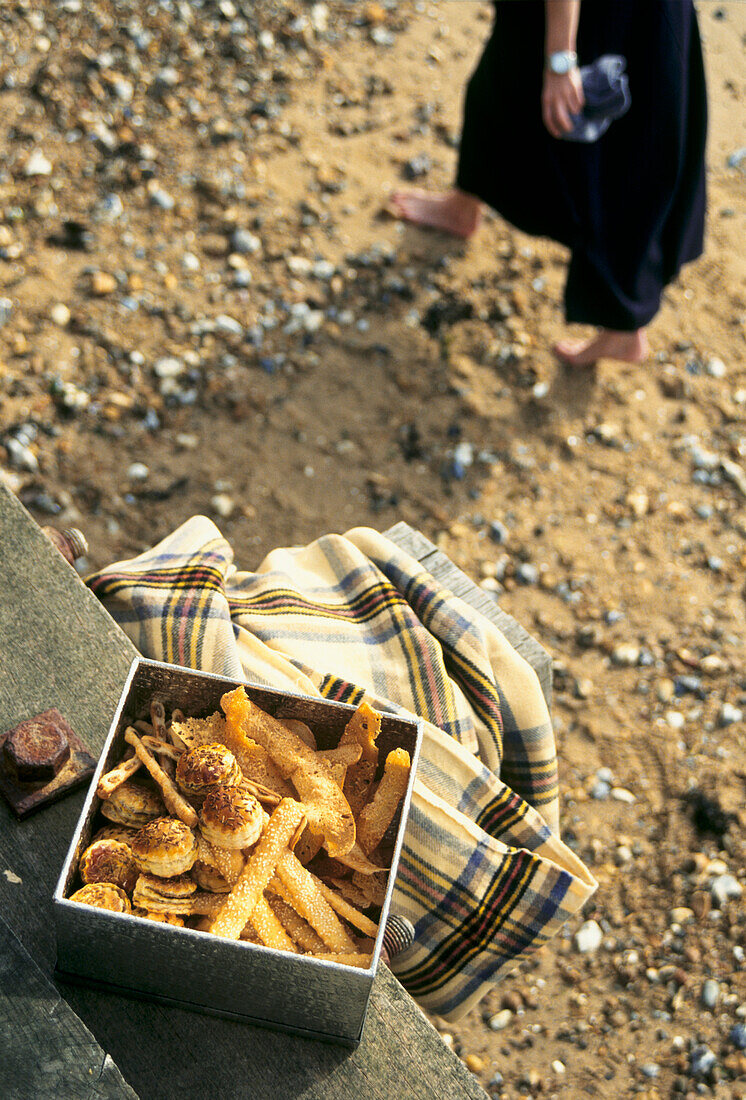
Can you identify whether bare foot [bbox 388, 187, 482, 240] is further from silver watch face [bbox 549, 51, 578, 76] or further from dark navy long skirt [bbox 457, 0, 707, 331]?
silver watch face [bbox 549, 51, 578, 76]


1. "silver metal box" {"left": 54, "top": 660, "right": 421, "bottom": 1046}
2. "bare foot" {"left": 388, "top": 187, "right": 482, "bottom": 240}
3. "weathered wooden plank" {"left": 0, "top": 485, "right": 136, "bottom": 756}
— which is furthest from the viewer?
"bare foot" {"left": 388, "top": 187, "right": 482, "bottom": 240}

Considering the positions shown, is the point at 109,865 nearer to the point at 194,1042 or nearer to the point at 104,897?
the point at 104,897

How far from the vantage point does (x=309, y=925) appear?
1.23 m

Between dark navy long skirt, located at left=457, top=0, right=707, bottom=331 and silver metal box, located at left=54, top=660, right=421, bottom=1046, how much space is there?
2924mm

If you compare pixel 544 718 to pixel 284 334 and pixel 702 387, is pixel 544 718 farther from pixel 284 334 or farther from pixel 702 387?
pixel 702 387

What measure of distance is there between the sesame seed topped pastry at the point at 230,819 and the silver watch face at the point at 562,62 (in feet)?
9.83

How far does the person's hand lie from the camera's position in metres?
3.31

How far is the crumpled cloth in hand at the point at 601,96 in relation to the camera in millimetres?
3250

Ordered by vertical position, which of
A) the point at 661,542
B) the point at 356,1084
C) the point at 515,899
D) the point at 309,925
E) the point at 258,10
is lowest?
the point at 661,542

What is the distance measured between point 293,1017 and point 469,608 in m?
1.02

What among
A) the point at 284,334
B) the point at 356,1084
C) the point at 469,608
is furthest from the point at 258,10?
the point at 356,1084

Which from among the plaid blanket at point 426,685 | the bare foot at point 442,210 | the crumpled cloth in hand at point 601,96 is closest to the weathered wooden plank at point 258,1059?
the plaid blanket at point 426,685

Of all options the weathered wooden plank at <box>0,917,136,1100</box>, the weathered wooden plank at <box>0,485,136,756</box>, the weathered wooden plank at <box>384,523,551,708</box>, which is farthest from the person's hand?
the weathered wooden plank at <box>0,917,136,1100</box>

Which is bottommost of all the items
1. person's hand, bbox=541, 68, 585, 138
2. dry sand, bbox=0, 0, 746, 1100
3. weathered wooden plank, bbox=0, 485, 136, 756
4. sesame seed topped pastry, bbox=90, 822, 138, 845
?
dry sand, bbox=0, 0, 746, 1100
